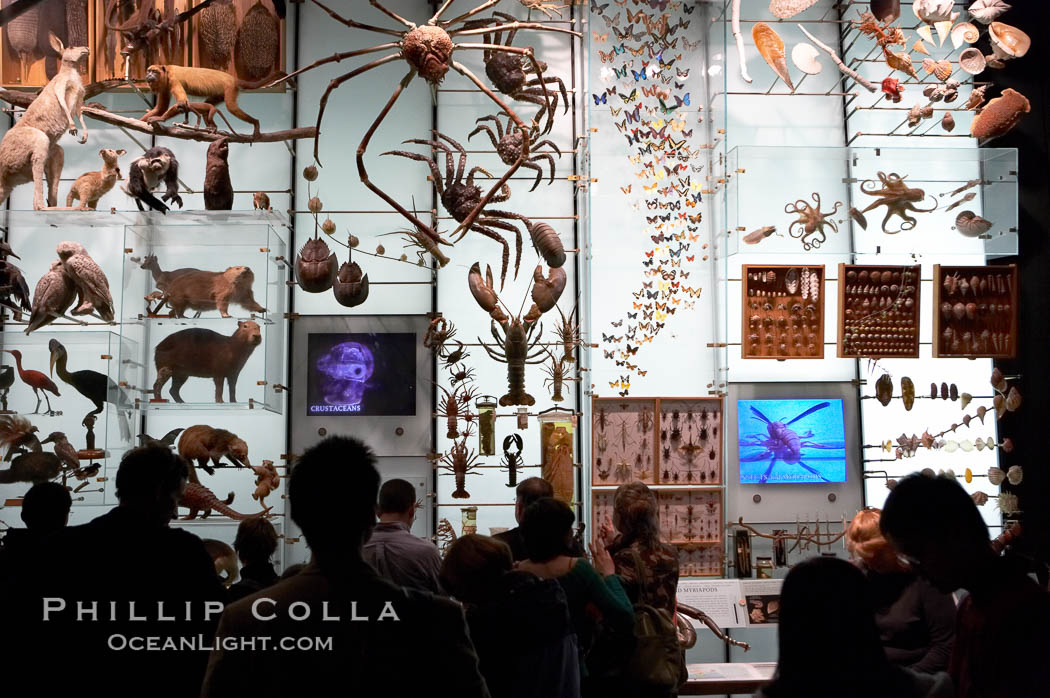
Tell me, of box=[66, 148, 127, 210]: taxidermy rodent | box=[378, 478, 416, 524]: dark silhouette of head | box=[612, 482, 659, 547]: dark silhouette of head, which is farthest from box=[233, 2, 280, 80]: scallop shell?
box=[612, 482, 659, 547]: dark silhouette of head

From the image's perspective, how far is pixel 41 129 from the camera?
493 cm

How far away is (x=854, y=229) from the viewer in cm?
688

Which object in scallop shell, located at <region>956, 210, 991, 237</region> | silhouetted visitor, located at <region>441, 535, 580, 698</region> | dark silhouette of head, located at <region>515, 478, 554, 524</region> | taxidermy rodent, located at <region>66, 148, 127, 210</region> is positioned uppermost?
taxidermy rodent, located at <region>66, 148, 127, 210</region>

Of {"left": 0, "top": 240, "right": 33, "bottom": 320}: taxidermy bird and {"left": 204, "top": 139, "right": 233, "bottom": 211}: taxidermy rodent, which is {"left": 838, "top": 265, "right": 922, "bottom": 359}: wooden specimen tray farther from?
{"left": 0, "top": 240, "right": 33, "bottom": 320}: taxidermy bird

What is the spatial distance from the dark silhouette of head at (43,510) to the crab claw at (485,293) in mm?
3251

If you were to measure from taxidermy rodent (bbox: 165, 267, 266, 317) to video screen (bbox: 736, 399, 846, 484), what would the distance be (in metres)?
3.66

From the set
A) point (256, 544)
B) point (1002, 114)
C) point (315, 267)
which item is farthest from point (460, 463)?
point (1002, 114)

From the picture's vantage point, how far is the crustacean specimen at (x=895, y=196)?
6.47 m

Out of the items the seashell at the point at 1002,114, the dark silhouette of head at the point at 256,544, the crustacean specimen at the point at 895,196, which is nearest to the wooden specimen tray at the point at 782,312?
the crustacean specimen at the point at 895,196

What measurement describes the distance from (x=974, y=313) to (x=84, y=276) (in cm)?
570

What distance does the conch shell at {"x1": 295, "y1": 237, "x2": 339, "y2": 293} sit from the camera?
6.21 meters

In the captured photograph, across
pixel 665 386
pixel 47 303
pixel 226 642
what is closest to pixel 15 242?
pixel 47 303

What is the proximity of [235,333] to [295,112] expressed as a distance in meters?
2.01

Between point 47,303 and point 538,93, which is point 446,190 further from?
point 47,303
